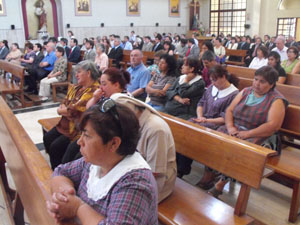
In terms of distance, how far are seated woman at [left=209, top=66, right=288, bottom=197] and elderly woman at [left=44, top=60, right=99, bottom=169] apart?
1438mm

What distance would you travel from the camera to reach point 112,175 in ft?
4.30

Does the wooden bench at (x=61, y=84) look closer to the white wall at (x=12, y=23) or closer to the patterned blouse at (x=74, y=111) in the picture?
the patterned blouse at (x=74, y=111)

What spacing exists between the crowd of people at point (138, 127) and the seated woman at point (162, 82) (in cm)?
1

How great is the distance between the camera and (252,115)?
2.92 metres

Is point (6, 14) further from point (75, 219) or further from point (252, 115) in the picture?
point (75, 219)

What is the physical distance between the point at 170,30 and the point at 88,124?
63.6ft

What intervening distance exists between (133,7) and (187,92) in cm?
1550

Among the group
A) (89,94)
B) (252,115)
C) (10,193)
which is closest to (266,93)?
A: (252,115)

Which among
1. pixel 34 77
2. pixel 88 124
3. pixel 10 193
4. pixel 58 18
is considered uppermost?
pixel 58 18

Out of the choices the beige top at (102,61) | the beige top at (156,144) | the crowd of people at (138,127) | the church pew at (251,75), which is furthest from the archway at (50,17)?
the beige top at (156,144)

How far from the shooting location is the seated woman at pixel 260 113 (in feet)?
9.03

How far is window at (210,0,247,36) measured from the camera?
18.6 m

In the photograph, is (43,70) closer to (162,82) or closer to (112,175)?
(162,82)

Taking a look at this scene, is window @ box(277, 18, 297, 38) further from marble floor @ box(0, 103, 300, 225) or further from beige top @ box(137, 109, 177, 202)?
beige top @ box(137, 109, 177, 202)
